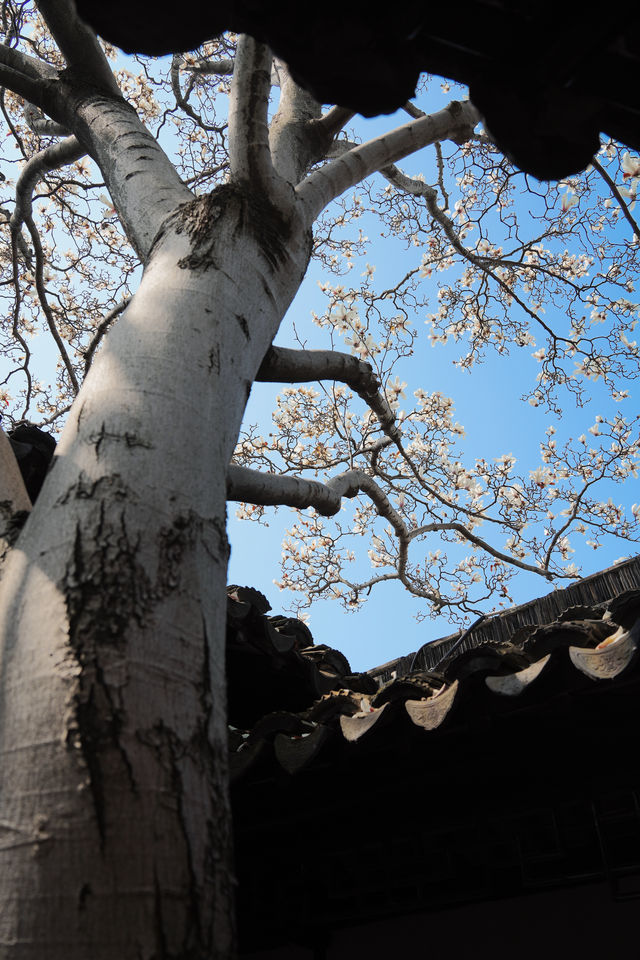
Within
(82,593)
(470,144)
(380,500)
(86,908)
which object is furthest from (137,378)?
(470,144)

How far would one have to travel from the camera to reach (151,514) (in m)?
1.49

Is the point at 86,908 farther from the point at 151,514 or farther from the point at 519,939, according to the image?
the point at 519,939

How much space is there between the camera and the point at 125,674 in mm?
Answer: 1247

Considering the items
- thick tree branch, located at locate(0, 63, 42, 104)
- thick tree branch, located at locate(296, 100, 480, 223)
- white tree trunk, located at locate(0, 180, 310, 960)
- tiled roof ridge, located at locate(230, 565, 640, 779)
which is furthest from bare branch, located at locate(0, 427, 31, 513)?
thick tree branch, located at locate(0, 63, 42, 104)

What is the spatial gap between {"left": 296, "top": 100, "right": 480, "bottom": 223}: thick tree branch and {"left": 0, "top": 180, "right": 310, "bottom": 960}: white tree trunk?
1.48 metres

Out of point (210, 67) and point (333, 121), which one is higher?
A: point (210, 67)

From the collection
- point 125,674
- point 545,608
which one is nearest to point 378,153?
point 545,608

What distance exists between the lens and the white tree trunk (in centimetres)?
105

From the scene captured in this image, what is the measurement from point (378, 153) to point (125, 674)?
10.7 feet

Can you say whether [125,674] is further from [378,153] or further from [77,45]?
[77,45]

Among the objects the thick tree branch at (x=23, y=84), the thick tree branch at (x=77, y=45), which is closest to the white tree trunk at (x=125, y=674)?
the thick tree branch at (x=77, y=45)

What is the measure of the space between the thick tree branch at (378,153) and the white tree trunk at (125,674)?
4.84ft

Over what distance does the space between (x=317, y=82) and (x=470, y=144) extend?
20.6 ft

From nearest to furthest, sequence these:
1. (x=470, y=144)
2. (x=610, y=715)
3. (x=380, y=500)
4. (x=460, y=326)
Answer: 1. (x=610, y=715)
2. (x=380, y=500)
3. (x=470, y=144)
4. (x=460, y=326)
